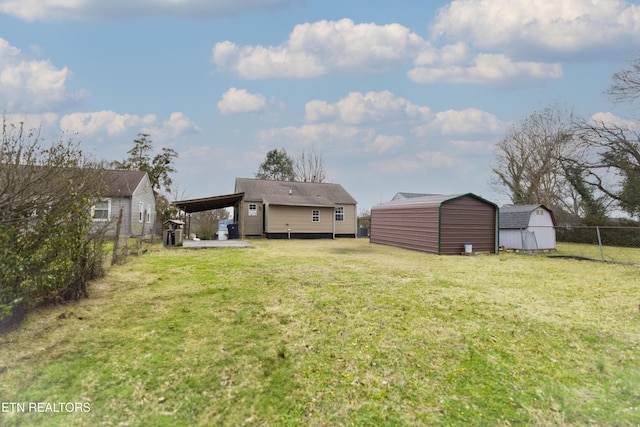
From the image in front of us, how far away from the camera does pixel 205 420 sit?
2457mm

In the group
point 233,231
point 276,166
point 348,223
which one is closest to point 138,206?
point 233,231

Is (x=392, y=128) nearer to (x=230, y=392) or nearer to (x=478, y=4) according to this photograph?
(x=478, y=4)

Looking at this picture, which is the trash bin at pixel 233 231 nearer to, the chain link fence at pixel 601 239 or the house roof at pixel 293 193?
the house roof at pixel 293 193

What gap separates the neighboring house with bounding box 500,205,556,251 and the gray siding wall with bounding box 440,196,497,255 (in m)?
1.78

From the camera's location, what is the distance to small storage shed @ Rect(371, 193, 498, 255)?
1392 centimetres

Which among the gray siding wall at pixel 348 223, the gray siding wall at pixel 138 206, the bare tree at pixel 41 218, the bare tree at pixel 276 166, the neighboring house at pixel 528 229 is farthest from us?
the bare tree at pixel 276 166

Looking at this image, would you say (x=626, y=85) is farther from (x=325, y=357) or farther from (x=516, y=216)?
(x=325, y=357)

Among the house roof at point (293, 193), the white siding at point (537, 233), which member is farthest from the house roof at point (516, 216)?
the house roof at point (293, 193)

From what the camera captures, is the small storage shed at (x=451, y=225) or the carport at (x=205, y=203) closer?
the small storage shed at (x=451, y=225)

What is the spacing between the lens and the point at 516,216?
16.2 m

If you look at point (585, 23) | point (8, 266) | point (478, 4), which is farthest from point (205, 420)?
point (585, 23)

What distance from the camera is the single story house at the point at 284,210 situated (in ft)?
66.8

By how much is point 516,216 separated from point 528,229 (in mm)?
806

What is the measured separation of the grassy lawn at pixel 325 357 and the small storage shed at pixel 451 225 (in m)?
7.54
